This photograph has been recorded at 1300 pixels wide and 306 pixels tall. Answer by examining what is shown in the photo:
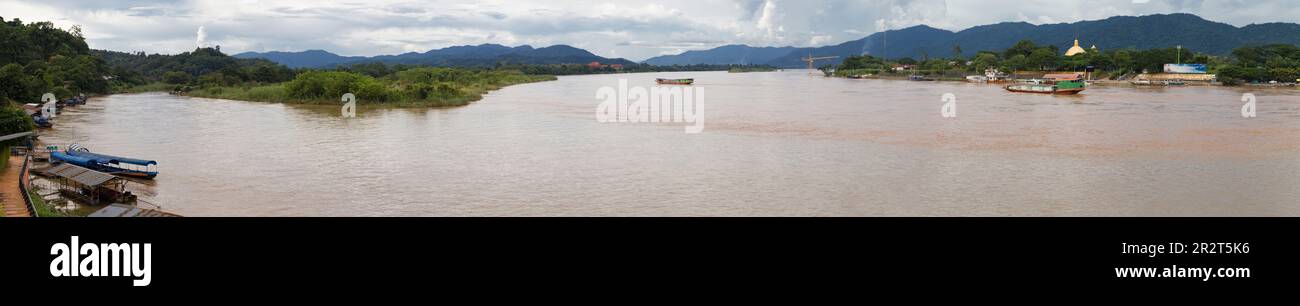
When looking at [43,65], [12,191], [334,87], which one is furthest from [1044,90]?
[43,65]

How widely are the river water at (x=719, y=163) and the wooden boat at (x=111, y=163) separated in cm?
19

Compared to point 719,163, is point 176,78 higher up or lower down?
higher up

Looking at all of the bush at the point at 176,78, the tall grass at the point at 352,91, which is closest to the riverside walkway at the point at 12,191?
the tall grass at the point at 352,91

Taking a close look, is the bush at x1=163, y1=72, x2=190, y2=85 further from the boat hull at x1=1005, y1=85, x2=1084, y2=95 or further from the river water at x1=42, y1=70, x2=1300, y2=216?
the boat hull at x1=1005, y1=85, x2=1084, y2=95

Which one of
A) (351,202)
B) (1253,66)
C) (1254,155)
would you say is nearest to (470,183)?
(351,202)

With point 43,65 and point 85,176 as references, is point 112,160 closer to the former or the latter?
point 85,176

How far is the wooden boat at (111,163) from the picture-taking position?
765 centimetres

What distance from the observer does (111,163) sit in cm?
778

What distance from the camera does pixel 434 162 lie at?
8836mm

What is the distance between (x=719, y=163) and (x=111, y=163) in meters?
5.49

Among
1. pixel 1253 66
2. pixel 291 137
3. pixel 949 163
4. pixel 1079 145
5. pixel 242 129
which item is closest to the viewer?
pixel 949 163

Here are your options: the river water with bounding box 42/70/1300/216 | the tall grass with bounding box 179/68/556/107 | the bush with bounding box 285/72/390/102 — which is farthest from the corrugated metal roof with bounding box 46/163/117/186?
the bush with bounding box 285/72/390/102
